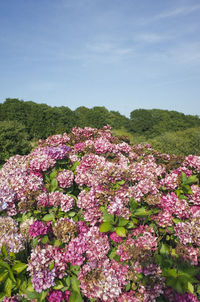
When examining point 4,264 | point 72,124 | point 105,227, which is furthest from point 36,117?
point 105,227

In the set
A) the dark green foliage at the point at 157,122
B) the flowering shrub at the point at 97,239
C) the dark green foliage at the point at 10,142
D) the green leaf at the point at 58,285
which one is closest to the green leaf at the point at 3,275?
the flowering shrub at the point at 97,239

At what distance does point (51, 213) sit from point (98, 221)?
0.74m

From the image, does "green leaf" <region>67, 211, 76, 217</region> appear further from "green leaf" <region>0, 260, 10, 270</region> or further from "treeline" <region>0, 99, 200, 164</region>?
"treeline" <region>0, 99, 200, 164</region>

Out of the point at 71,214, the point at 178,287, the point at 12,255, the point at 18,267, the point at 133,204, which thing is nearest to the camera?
the point at 178,287

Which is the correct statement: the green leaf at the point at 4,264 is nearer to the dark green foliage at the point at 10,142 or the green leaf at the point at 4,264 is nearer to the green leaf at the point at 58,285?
the green leaf at the point at 58,285

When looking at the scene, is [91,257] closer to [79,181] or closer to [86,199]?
[86,199]

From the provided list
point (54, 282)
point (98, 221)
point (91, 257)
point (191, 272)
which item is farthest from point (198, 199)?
point (54, 282)

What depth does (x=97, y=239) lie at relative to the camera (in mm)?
2689

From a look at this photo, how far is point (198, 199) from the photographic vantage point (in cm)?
337

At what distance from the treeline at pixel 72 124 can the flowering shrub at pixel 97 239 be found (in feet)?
24.5

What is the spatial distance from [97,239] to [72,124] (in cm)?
3811

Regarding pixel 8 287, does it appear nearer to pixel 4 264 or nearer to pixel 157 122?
pixel 4 264

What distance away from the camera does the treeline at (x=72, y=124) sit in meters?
16.5

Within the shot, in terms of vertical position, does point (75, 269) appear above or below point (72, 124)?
below
